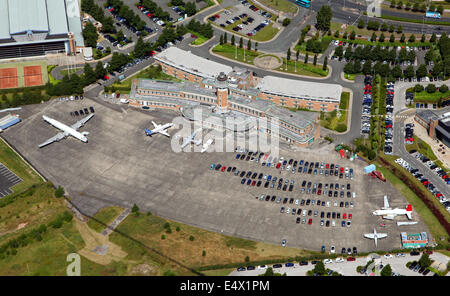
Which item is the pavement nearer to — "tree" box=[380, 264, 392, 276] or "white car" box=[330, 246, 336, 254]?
"white car" box=[330, 246, 336, 254]

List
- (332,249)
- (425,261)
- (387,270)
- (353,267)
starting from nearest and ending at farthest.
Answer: (387,270) → (425,261) → (353,267) → (332,249)

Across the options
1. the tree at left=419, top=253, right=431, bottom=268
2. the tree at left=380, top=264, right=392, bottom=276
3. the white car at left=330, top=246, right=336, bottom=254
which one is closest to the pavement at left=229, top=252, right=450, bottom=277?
the tree at left=419, top=253, right=431, bottom=268

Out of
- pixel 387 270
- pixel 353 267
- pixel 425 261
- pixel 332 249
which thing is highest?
pixel 425 261

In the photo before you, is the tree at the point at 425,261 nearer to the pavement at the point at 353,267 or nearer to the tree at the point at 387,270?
the pavement at the point at 353,267

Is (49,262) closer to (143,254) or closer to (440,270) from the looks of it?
(143,254)

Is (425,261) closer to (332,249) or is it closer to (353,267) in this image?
(353,267)

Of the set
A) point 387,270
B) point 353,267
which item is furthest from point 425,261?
point 353,267

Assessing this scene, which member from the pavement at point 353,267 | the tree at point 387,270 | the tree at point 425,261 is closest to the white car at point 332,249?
the pavement at point 353,267

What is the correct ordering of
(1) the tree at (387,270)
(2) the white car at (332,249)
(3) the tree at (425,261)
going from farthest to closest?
1. (2) the white car at (332,249)
2. (3) the tree at (425,261)
3. (1) the tree at (387,270)
